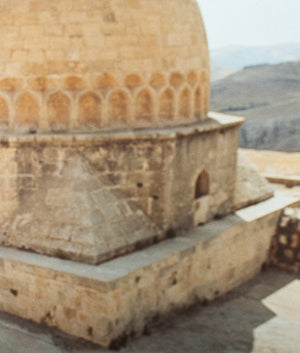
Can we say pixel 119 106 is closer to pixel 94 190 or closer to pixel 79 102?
pixel 79 102

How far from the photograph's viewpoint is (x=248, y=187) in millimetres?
8055

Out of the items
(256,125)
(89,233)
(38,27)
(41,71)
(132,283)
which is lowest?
(256,125)

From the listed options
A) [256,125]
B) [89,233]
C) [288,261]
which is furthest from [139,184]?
[256,125]

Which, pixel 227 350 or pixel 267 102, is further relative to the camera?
pixel 267 102

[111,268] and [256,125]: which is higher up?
[111,268]

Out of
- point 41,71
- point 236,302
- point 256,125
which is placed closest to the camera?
point 41,71

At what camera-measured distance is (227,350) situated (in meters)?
5.35

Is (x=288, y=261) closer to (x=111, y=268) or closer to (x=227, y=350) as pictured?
(x=227, y=350)

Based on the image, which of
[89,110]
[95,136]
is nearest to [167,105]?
[89,110]

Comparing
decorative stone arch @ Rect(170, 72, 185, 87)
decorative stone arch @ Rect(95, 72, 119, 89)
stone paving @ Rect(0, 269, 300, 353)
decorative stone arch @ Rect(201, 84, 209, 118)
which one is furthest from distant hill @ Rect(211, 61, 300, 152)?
decorative stone arch @ Rect(95, 72, 119, 89)

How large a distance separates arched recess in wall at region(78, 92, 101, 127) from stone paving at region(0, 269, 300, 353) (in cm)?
226

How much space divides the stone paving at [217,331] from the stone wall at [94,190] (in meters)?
0.84

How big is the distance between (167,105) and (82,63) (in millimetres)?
1197

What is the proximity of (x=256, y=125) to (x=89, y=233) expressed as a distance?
66.8 ft
